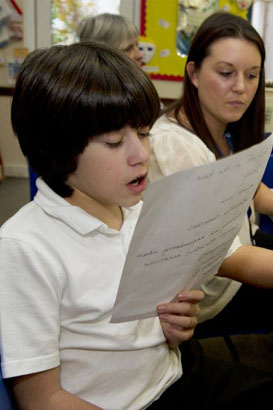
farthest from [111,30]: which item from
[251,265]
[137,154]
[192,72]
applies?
[137,154]

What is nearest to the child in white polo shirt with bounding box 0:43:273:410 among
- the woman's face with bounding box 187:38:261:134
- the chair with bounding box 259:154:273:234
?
the woman's face with bounding box 187:38:261:134

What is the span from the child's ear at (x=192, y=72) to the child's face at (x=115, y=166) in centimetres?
60

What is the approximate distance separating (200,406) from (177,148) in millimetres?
554

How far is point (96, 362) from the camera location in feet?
2.11

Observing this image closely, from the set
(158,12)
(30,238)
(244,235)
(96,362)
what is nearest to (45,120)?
(30,238)

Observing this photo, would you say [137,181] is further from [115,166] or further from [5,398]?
[5,398]

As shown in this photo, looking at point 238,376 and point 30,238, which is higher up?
point 30,238

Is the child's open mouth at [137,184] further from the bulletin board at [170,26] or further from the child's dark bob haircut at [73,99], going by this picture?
the bulletin board at [170,26]

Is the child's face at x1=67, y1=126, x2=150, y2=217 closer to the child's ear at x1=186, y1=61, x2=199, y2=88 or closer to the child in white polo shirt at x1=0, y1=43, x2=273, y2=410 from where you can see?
the child in white polo shirt at x1=0, y1=43, x2=273, y2=410

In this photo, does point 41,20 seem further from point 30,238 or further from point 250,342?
point 30,238

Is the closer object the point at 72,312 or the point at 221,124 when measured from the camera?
the point at 72,312

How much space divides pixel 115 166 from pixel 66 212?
0.36 ft

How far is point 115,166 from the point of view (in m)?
0.61

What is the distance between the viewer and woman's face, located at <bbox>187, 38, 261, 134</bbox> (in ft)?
3.59
